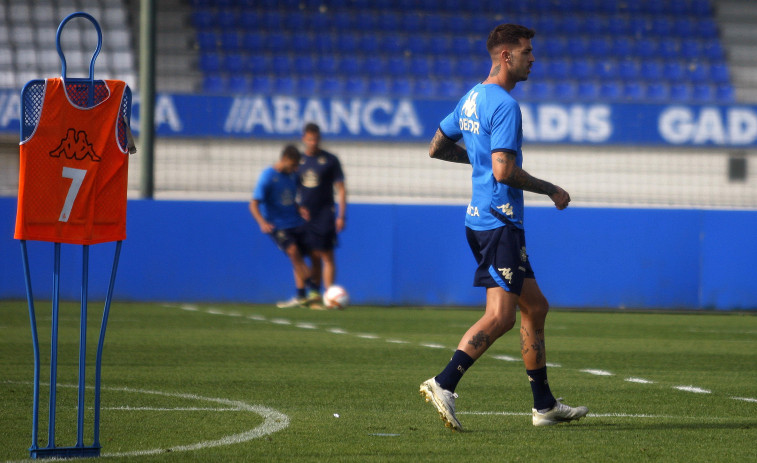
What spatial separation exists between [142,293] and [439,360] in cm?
648

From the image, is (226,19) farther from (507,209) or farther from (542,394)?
(542,394)

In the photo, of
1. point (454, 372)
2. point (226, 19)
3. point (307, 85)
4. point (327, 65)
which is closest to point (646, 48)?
point (327, 65)

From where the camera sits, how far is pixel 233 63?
62.9 ft

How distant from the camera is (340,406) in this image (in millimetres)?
5906

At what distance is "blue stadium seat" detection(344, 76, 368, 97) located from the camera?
18641mm

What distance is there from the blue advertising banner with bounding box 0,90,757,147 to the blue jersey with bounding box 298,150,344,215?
3.25 meters

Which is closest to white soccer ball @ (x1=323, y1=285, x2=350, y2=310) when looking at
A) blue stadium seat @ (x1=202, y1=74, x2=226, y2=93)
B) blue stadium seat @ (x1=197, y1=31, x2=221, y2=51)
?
blue stadium seat @ (x1=202, y1=74, x2=226, y2=93)

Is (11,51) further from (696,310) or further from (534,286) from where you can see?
(534,286)

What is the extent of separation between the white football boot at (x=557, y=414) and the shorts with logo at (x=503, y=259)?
1.94 feet

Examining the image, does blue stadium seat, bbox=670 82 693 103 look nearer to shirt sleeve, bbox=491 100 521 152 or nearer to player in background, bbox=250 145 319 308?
player in background, bbox=250 145 319 308

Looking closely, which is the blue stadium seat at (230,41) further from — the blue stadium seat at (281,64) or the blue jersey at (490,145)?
the blue jersey at (490,145)

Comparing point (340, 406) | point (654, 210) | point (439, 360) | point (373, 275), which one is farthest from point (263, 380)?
point (654, 210)

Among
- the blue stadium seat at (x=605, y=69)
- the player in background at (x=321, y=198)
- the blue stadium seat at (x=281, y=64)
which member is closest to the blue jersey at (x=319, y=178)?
the player in background at (x=321, y=198)

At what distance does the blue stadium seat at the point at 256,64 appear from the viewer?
19031 millimetres
